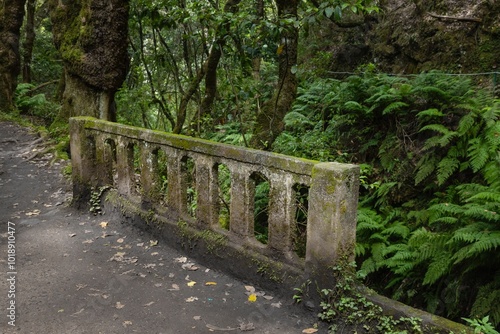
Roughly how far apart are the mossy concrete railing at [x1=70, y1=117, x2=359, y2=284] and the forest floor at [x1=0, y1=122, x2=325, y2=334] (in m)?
0.44

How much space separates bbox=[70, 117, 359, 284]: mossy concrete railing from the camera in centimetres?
348

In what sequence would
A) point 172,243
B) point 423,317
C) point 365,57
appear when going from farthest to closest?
point 365,57
point 172,243
point 423,317

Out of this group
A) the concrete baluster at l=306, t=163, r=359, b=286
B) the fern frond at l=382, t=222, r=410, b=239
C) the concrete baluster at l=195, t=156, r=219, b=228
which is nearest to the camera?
the concrete baluster at l=306, t=163, r=359, b=286

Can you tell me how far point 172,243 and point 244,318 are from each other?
5.24 ft

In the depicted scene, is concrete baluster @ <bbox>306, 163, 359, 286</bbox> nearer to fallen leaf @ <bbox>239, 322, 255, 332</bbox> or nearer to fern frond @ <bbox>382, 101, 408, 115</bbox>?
fallen leaf @ <bbox>239, 322, 255, 332</bbox>

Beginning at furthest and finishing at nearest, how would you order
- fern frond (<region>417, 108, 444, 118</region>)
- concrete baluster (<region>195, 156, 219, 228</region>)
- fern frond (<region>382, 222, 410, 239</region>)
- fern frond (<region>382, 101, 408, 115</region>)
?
1. fern frond (<region>382, 101, 408, 115</region>)
2. fern frond (<region>417, 108, 444, 118</region>)
3. fern frond (<region>382, 222, 410, 239</region>)
4. concrete baluster (<region>195, 156, 219, 228</region>)

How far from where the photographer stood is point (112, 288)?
4184 millimetres

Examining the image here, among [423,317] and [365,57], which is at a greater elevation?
[365,57]

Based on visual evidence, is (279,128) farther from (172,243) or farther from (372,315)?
(372,315)

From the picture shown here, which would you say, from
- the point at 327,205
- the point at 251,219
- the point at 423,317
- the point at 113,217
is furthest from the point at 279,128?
the point at 423,317

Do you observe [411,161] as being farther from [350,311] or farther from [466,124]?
[350,311]

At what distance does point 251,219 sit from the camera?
13.9 ft

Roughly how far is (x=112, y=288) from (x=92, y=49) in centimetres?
586

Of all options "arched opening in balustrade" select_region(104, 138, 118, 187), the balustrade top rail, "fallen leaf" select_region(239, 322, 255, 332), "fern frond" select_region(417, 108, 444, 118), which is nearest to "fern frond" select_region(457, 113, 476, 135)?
"fern frond" select_region(417, 108, 444, 118)
